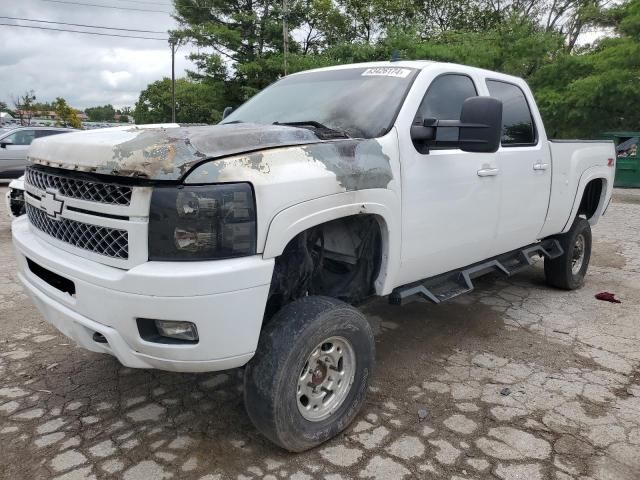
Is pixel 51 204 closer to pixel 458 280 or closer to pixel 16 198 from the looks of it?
pixel 16 198

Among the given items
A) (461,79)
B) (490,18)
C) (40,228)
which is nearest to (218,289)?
(40,228)

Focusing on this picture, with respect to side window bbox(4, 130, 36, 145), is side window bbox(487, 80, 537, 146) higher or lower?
higher

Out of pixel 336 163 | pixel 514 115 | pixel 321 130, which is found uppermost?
pixel 514 115

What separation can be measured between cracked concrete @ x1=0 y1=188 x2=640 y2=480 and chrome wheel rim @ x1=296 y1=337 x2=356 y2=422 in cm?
19

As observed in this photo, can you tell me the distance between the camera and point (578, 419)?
3.02 metres

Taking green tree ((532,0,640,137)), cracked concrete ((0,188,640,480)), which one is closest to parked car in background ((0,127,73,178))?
cracked concrete ((0,188,640,480))

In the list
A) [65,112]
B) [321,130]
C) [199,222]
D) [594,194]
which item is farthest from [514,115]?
[65,112]

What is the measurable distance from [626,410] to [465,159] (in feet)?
5.74

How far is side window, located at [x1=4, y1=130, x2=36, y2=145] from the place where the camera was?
558 inches

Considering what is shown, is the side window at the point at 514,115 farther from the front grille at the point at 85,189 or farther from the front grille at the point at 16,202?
the front grille at the point at 16,202

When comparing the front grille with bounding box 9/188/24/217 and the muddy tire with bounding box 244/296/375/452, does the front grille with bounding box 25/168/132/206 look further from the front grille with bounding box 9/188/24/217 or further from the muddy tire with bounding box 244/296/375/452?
the front grille with bounding box 9/188/24/217

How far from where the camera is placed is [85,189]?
94.7 inches

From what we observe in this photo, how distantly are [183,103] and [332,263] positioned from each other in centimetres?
3938

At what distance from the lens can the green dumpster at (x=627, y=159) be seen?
14692 mm
